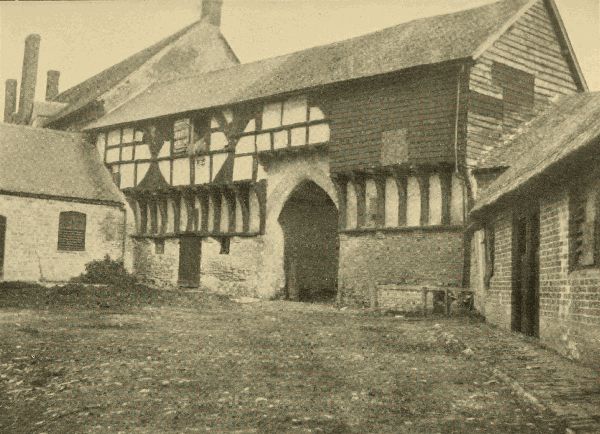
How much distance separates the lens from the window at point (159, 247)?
26703 mm

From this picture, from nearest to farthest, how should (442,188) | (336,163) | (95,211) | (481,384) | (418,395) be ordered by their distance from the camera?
(418,395), (481,384), (442,188), (336,163), (95,211)

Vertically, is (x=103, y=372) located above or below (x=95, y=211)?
below

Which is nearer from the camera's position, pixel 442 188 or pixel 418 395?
pixel 418 395

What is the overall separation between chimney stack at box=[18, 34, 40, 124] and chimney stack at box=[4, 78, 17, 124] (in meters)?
5.85

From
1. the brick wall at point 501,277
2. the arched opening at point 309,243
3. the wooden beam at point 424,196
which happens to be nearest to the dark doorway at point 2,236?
the arched opening at point 309,243

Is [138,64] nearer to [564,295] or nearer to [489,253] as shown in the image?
[489,253]

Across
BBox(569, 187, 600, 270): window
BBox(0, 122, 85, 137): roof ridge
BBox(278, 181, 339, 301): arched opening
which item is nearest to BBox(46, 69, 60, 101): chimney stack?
BBox(0, 122, 85, 137): roof ridge

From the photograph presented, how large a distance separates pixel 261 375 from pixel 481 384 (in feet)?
7.89

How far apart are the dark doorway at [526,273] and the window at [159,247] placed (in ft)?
54.9

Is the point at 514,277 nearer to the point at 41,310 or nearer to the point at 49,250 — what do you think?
the point at 41,310

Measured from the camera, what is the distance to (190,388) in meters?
7.16

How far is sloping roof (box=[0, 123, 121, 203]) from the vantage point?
25719mm

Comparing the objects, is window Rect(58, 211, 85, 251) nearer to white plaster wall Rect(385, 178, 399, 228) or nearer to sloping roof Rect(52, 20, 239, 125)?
sloping roof Rect(52, 20, 239, 125)

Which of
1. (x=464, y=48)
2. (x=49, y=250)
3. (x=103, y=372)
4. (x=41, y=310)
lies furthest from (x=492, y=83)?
(x=49, y=250)
